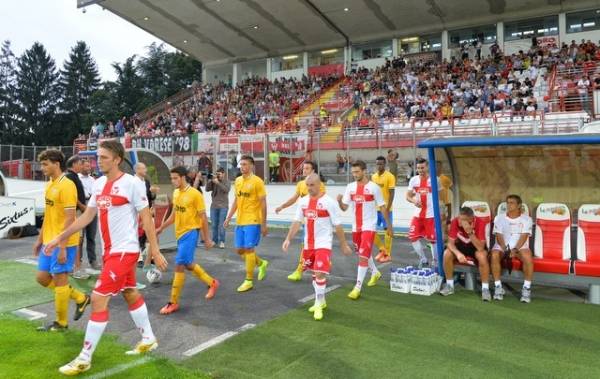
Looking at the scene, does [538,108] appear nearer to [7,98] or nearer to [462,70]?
[462,70]

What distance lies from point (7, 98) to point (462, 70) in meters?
64.8

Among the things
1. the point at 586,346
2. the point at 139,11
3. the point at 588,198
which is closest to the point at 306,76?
the point at 139,11

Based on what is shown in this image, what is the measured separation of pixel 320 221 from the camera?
643 cm

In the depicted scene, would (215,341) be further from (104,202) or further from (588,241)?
(588,241)

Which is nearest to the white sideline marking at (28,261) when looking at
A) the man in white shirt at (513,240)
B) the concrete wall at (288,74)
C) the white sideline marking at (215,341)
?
the white sideline marking at (215,341)

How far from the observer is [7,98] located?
68.9m

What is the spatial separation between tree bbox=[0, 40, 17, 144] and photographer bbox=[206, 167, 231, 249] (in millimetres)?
63963

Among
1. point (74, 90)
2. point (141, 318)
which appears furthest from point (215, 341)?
point (74, 90)

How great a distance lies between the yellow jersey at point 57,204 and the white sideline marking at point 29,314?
1.23m

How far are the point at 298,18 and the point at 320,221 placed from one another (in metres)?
30.8

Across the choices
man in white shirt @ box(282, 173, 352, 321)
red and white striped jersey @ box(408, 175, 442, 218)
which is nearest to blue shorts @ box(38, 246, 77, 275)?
man in white shirt @ box(282, 173, 352, 321)

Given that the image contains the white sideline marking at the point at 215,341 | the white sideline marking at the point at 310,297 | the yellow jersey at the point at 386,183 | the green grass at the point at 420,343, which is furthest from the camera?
the yellow jersey at the point at 386,183

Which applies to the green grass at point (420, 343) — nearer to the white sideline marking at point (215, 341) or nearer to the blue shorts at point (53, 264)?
the white sideline marking at point (215, 341)

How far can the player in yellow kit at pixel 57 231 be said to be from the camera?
550 centimetres
